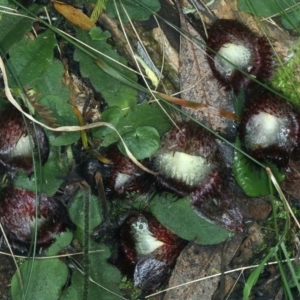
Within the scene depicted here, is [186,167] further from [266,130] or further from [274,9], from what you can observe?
[274,9]

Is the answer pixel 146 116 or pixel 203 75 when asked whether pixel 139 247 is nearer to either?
pixel 146 116

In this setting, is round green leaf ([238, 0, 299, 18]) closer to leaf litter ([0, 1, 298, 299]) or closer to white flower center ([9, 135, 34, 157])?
leaf litter ([0, 1, 298, 299])

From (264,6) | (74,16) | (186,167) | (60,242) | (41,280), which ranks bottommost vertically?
(41,280)

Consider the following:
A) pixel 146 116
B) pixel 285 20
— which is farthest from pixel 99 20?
pixel 285 20

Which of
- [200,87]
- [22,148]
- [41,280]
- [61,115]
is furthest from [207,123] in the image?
[41,280]

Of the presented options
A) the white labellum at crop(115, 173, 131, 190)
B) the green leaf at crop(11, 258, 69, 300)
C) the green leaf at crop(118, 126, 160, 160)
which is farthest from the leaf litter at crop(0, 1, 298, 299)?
the green leaf at crop(11, 258, 69, 300)

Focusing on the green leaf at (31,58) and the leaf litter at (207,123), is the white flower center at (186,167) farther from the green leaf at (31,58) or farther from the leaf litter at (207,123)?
the green leaf at (31,58)

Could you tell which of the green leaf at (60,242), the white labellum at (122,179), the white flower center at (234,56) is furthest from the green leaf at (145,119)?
the green leaf at (60,242)
